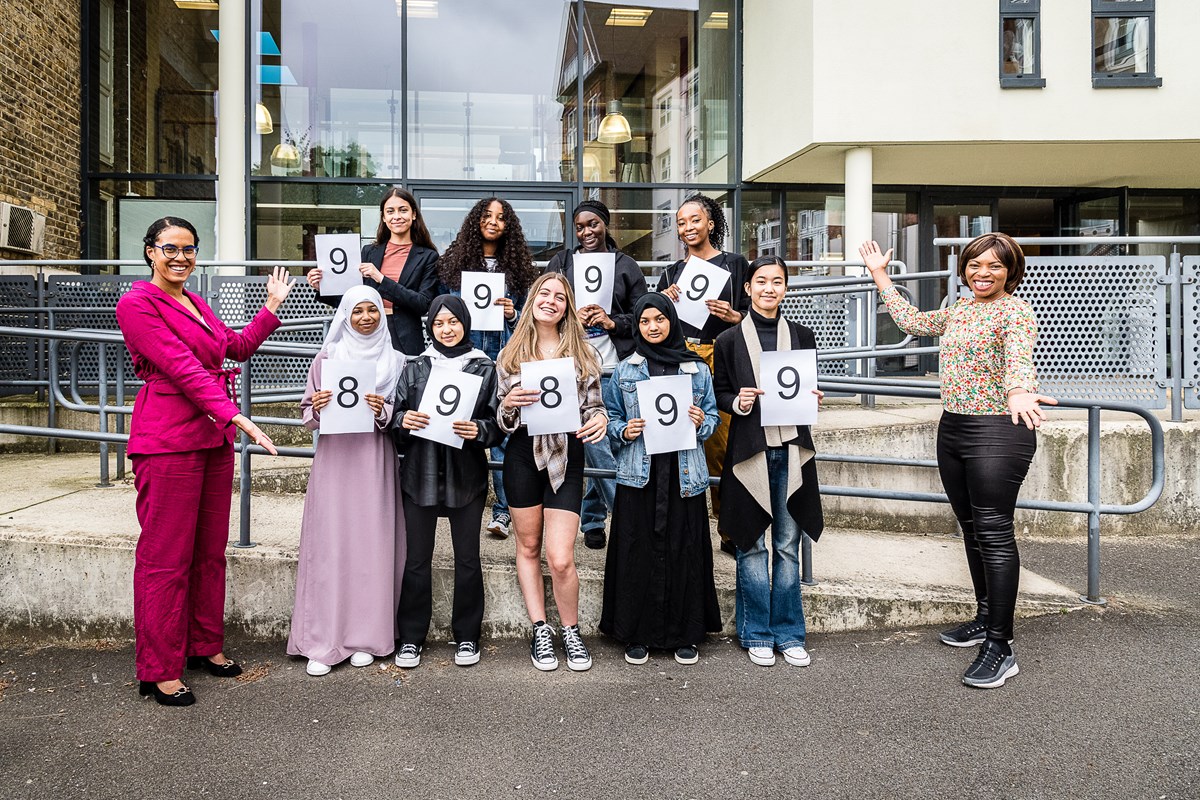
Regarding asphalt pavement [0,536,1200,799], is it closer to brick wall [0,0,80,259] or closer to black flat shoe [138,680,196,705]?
black flat shoe [138,680,196,705]

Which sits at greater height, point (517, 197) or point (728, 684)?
point (517, 197)

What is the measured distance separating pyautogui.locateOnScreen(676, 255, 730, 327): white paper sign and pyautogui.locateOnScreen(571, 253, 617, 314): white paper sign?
1.28 ft

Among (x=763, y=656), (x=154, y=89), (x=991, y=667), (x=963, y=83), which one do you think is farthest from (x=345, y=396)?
(x=154, y=89)

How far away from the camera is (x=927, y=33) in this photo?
10.8 meters

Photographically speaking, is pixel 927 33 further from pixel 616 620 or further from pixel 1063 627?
pixel 616 620

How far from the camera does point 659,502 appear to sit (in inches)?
164

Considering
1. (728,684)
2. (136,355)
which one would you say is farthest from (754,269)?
(136,355)

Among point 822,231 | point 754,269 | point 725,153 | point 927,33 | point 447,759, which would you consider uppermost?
point 927,33

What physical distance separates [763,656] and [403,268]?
276cm

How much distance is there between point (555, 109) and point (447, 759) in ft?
34.2

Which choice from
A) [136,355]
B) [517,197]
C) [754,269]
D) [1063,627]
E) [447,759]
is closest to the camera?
[447,759]

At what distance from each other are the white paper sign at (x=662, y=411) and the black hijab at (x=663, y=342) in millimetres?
122

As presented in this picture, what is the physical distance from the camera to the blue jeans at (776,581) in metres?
4.29

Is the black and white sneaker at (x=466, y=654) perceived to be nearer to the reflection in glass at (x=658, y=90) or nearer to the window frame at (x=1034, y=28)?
the reflection in glass at (x=658, y=90)
